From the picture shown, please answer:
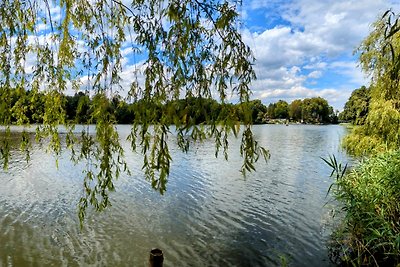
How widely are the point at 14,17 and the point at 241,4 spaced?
2.51 meters

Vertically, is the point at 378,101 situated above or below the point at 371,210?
above

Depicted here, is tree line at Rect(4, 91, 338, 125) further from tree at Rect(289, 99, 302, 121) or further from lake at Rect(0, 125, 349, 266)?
tree at Rect(289, 99, 302, 121)

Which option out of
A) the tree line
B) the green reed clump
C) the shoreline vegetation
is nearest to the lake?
the shoreline vegetation

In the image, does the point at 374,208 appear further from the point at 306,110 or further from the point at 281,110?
the point at 306,110

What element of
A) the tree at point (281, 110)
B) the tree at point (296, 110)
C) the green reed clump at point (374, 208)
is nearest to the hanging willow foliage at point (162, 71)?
the green reed clump at point (374, 208)

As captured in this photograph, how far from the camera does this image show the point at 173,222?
9336 mm

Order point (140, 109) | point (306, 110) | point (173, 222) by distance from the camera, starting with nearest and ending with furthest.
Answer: point (140, 109)
point (173, 222)
point (306, 110)

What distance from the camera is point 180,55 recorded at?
88.2 inches

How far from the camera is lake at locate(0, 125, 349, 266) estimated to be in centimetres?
729

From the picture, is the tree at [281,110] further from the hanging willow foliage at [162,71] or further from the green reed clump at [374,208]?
the hanging willow foliage at [162,71]

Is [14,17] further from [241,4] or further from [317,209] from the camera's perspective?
[317,209]

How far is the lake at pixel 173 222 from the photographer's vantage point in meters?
7.29

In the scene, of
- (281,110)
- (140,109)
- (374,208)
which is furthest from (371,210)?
(281,110)

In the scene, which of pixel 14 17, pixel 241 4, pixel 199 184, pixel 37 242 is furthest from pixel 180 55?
pixel 199 184
